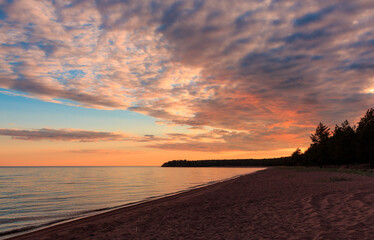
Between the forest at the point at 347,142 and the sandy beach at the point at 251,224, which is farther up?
the forest at the point at 347,142

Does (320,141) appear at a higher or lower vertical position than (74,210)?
higher

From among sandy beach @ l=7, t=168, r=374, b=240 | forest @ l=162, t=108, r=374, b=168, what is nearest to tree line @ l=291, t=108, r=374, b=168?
forest @ l=162, t=108, r=374, b=168

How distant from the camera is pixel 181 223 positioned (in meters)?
13.1

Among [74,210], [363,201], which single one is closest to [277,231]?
[363,201]

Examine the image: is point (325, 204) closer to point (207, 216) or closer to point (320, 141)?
point (207, 216)

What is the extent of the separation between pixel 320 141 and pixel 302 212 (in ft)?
323

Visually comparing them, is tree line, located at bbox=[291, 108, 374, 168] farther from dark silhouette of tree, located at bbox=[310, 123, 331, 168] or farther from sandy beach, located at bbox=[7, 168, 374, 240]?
sandy beach, located at bbox=[7, 168, 374, 240]

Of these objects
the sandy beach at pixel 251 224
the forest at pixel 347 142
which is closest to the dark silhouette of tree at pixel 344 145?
the forest at pixel 347 142

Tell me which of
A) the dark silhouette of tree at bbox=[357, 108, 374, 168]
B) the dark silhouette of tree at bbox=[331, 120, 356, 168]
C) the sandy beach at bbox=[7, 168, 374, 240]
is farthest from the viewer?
the dark silhouette of tree at bbox=[331, 120, 356, 168]

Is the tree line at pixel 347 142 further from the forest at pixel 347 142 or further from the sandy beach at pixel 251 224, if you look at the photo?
the sandy beach at pixel 251 224

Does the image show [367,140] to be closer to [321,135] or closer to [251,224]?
[321,135]

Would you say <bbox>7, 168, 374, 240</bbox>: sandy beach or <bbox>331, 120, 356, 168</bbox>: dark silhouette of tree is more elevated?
<bbox>331, 120, 356, 168</bbox>: dark silhouette of tree

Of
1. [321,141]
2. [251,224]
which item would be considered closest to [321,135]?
[321,141]

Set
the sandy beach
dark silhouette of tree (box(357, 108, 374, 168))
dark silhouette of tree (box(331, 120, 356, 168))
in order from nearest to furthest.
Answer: the sandy beach → dark silhouette of tree (box(357, 108, 374, 168)) → dark silhouette of tree (box(331, 120, 356, 168))
